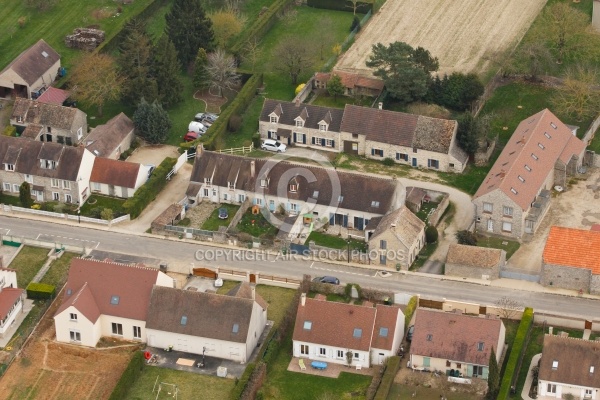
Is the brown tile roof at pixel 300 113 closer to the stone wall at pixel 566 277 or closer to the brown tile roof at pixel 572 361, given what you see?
the stone wall at pixel 566 277

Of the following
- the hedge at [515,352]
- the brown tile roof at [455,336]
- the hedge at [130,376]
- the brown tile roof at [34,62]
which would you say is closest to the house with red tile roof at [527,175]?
the hedge at [515,352]

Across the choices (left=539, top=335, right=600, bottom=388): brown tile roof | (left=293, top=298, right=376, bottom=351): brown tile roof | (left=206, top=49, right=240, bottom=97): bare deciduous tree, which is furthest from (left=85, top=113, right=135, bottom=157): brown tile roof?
(left=539, top=335, right=600, bottom=388): brown tile roof

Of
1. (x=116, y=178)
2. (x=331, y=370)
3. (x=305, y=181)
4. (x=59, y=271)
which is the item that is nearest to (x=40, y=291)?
(x=59, y=271)

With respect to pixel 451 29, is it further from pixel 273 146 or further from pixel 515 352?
pixel 515 352

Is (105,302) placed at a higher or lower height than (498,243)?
higher

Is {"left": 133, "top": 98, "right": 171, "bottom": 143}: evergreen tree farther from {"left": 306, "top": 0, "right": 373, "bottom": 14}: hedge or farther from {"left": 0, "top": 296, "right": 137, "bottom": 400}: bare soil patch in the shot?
{"left": 306, "top": 0, "right": 373, "bottom": 14}: hedge

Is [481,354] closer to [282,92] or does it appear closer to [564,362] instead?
[564,362]
